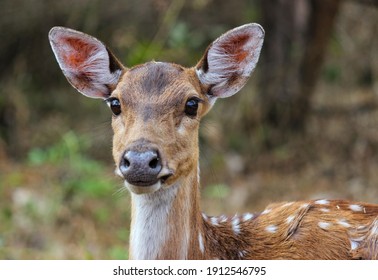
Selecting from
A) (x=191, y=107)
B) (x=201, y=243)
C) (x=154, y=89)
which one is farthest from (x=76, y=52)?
(x=201, y=243)

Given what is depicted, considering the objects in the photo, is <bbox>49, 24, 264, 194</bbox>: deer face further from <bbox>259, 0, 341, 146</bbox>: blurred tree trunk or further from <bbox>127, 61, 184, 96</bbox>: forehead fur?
<bbox>259, 0, 341, 146</bbox>: blurred tree trunk

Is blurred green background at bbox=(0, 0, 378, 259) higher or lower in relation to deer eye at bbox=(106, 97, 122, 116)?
higher

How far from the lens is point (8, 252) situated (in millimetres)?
7395

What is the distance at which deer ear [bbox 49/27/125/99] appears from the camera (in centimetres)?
553

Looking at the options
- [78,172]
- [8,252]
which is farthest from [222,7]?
[8,252]

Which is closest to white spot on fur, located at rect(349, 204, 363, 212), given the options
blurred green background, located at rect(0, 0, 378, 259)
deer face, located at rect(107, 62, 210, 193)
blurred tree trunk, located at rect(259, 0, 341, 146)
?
deer face, located at rect(107, 62, 210, 193)

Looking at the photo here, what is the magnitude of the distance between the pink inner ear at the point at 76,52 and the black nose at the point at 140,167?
3.62 feet

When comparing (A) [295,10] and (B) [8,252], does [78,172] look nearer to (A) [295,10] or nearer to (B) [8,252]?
(B) [8,252]

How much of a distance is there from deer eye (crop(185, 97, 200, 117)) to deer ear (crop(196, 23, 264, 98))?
288 mm

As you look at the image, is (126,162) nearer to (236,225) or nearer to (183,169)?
(183,169)

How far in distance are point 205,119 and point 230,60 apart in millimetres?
2607

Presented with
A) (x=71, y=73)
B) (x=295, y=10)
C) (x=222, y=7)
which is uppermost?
(x=222, y=7)

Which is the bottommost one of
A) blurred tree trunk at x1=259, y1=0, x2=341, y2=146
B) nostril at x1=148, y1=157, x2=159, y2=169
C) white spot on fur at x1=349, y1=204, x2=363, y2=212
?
nostril at x1=148, y1=157, x2=159, y2=169

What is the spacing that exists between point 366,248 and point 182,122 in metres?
1.34
